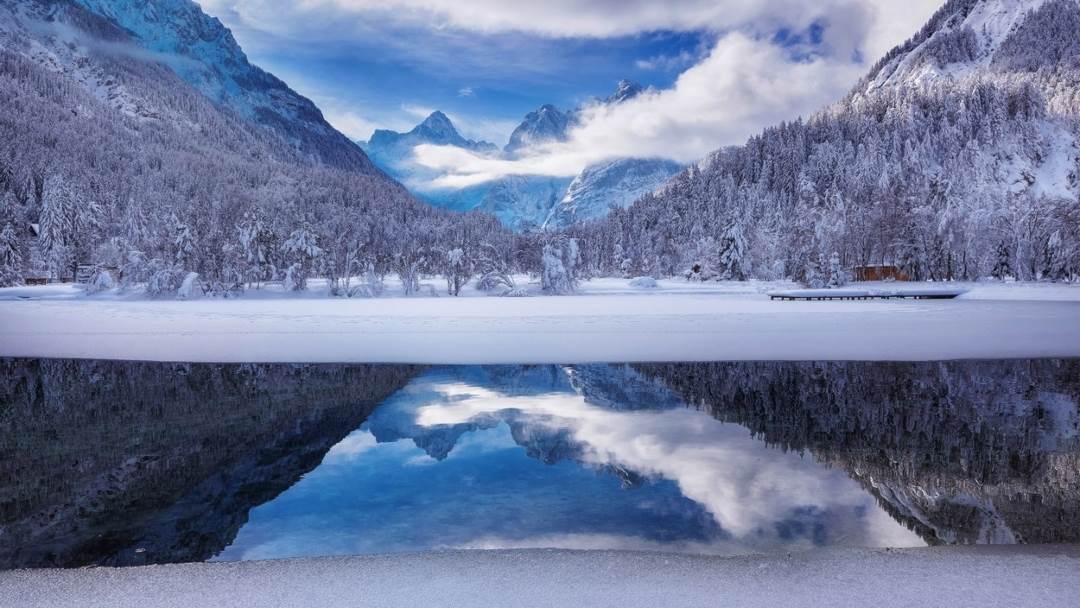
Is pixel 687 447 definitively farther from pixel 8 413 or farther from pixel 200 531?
pixel 8 413

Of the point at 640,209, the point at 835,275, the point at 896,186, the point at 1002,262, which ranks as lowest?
the point at 835,275

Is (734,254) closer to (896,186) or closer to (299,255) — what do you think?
(896,186)

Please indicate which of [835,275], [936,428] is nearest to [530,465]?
[936,428]

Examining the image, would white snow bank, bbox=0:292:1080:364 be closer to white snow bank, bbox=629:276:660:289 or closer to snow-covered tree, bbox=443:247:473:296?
snow-covered tree, bbox=443:247:473:296

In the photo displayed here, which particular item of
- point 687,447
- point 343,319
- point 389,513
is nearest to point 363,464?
point 389,513

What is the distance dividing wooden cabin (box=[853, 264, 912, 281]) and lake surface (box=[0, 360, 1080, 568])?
70691 mm

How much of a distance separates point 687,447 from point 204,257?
209 feet

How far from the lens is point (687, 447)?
963cm

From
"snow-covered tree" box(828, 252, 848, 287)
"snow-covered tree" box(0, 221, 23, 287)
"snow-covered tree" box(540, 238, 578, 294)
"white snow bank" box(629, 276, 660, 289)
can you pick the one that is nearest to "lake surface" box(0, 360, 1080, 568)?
"snow-covered tree" box(540, 238, 578, 294)

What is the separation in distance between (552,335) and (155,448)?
16.1m

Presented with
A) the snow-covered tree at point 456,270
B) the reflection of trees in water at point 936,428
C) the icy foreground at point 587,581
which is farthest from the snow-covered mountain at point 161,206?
the icy foreground at point 587,581

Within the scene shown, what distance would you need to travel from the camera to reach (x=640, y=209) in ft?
566

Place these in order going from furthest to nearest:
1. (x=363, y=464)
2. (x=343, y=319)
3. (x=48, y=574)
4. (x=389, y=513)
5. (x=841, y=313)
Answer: (x=841, y=313) → (x=343, y=319) → (x=363, y=464) → (x=389, y=513) → (x=48, y=574)

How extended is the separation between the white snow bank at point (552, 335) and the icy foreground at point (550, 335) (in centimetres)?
5
